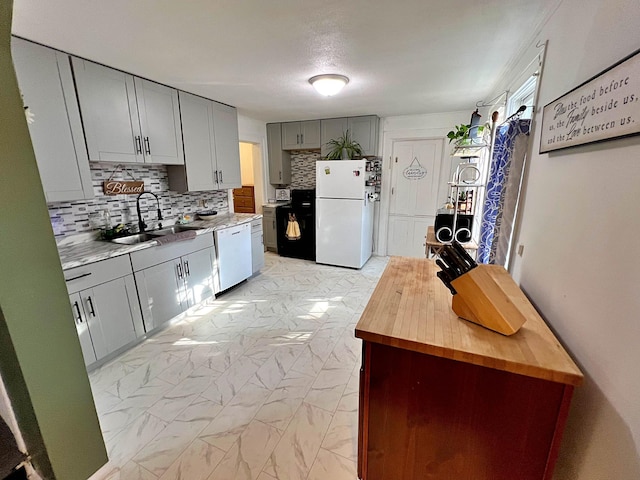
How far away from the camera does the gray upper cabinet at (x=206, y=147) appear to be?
3012 millimetres

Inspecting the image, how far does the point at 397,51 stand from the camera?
6.56 ft

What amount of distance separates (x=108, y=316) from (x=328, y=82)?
2.64 metres

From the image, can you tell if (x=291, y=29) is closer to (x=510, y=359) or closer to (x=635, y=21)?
(x=635, y=21)

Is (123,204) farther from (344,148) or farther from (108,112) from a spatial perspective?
Answer: (344,148)

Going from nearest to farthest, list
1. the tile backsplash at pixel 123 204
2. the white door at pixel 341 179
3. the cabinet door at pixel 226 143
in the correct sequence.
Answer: the tile backsplash at pixel 123 204
the cabinet door at pixel 226 143
the white door at pixel 341 179

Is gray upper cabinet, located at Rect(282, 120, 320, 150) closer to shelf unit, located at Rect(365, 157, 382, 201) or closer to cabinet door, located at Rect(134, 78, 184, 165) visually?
→ shelf unit, located at Rect(365, 157, 382, 201)

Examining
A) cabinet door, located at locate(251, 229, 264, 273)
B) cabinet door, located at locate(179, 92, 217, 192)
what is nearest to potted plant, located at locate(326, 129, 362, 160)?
cabinet door, located at locate(251, 229, 264, 273)

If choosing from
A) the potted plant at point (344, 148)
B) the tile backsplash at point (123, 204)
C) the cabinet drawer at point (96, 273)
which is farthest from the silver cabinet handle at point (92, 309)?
the potted plant at point (344, 148)

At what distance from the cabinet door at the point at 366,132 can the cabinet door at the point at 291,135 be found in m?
0.89

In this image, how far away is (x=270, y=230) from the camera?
4.97 m

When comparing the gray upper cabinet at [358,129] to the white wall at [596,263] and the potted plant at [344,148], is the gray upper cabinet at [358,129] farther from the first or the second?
the white wall at [596,263]

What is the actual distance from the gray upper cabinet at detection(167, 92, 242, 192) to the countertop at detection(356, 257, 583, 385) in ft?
8.71

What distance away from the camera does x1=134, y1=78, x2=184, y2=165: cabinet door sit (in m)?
2.56

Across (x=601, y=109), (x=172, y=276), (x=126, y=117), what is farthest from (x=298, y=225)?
(x=601, y=109)
